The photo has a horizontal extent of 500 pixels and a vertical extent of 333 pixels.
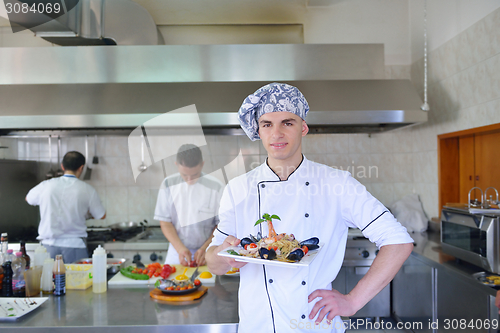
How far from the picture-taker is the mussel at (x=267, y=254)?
105 centimetres

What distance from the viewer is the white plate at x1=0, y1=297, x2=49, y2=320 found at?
1.58 m

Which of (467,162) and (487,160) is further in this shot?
(467,162)

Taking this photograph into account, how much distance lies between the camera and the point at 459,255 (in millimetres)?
2264

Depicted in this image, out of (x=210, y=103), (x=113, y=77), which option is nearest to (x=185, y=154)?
(x=210, y=103)

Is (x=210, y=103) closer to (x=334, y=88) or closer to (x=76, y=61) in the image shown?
(x=334, y=88)

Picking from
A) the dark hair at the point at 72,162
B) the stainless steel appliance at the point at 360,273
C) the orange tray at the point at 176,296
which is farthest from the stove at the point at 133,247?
the stainless steel appliance at the point at 360,273

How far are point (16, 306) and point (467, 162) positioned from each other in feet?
10.6

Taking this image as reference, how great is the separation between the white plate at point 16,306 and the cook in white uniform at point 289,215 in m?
0.99

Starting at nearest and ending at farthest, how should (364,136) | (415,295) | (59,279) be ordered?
(59,279), (415,295), (364,136)

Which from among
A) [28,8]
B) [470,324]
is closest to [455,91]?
[470,324]

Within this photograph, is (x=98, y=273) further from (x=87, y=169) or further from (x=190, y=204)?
(x=87, y=169)

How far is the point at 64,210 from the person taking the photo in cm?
288

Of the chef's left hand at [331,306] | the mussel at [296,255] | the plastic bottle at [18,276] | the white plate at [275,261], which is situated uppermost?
the mussel at [296,255]

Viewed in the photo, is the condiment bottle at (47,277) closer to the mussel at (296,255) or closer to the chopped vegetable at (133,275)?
the chopped vegetable at (133,275)
